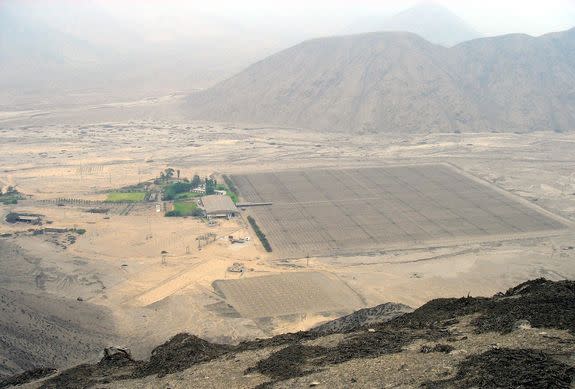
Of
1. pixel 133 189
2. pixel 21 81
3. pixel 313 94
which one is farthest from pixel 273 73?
→ pixel 21 81

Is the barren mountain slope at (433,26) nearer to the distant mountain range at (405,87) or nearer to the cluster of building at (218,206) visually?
the distant mountain range at (405,87)

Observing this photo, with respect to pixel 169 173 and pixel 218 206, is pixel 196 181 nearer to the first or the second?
pixel 169 173

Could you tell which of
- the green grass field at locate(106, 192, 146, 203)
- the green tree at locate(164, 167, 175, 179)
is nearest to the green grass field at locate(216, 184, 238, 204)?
the green tree at locate(164, 167, 175, 179)

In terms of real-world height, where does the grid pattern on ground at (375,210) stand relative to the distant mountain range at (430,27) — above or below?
below

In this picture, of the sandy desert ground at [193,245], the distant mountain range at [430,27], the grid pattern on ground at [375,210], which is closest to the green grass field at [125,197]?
the sandy desert ground at [193,245]

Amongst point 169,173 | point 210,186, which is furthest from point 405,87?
point 210,186

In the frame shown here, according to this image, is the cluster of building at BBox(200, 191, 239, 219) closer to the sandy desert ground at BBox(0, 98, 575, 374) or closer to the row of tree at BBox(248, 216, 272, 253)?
the sandy desert ground at BBox(0, 98, 575, 374)

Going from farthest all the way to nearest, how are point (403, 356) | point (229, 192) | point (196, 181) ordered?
point (196, 181), point (229, 192), point (403, 356)
